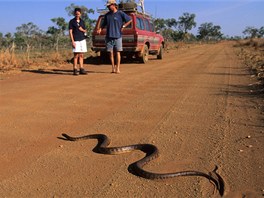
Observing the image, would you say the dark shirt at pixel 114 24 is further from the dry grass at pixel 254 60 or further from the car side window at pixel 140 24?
the dry grass at pixel 254 60

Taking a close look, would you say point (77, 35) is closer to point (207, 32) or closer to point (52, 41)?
point (52, 41)

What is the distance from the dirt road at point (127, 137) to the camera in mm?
3047

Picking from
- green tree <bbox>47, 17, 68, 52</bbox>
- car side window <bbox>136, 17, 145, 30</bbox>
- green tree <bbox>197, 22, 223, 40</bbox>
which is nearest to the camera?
Result: car side window <bbox>136, 17, 145, 30</bbox>

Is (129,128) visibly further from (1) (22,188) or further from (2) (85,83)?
(2) (85,83)

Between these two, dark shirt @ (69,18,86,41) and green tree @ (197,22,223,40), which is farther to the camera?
green tree @ (197,22,223,40)

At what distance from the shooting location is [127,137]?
436 cm

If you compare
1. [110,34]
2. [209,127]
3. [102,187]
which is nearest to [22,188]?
[102,187]

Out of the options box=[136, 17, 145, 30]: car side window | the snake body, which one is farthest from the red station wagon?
the snake body

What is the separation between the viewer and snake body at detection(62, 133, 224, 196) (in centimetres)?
316

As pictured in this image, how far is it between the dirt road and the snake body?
0.06 metres

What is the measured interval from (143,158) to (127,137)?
2.56 ft

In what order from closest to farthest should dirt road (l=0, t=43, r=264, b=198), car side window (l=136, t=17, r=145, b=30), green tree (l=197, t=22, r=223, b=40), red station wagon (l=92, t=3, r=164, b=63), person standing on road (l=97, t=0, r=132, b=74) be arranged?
dirt road (l=0, t=43, r=264, b=198) → person standing on road (l=97, t=0, r=132, b=74) → red station wagon (l=92, t=3, r=164, b=63) → car side window (l=136, t=17, r=145, b=30) → green tree (l=197, t=22, r=223, b=40)

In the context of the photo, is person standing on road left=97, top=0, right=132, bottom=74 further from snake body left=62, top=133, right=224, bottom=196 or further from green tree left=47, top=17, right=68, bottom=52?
green tree left=47, top=17, right=68, bottom=52

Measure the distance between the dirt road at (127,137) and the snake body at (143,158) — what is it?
6 cm
